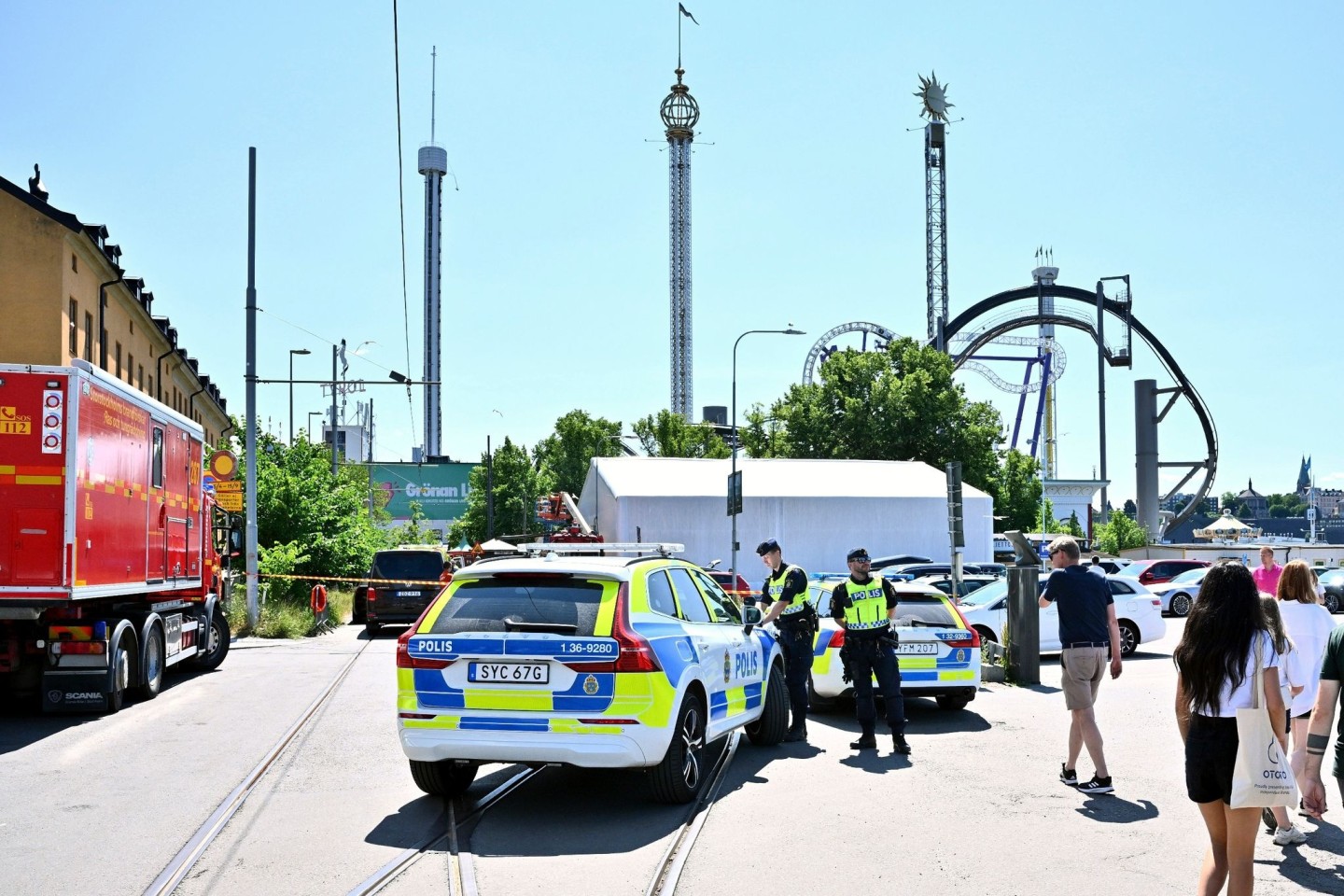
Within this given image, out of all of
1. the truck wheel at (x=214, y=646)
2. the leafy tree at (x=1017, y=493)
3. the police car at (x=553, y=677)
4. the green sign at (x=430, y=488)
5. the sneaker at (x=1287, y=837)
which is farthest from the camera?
the green sign at (x=430, y=488)

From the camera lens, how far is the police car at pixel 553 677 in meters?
7.50

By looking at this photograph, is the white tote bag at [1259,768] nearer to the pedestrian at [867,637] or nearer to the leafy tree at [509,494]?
the pedestrian at [867,637]

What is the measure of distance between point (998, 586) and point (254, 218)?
17016 mm

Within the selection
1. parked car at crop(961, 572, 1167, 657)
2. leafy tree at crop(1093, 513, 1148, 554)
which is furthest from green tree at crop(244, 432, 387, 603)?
leafy tree at crop(1093, 513, 1148, 554)

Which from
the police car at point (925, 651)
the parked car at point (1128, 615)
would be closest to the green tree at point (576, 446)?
the parked car at point (1128, 615)

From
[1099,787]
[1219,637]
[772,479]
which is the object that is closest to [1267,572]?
[1099,787]

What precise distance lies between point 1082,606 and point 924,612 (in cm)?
421

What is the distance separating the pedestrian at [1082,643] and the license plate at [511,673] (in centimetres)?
351

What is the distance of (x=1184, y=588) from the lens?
111ft

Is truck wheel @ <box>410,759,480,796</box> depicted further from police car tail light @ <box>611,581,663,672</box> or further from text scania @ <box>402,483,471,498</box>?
text scania @ <box>402,483,471,498</box>

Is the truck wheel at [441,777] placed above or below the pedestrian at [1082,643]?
below

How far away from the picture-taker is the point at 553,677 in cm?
754

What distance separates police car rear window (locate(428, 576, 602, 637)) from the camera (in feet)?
25.3

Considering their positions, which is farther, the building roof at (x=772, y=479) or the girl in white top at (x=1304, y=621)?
the building roof at (x=772, y=479)
